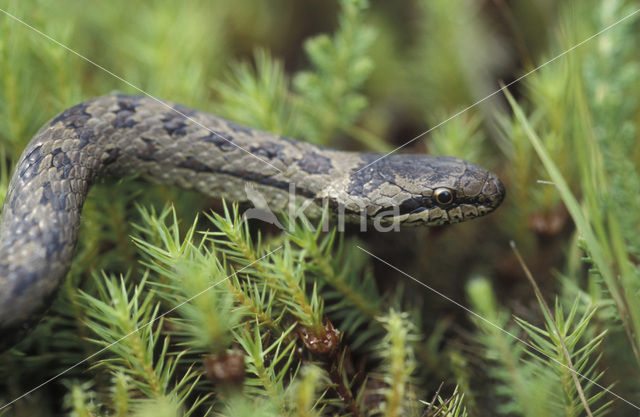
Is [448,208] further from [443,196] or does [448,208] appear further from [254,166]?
[254,166]

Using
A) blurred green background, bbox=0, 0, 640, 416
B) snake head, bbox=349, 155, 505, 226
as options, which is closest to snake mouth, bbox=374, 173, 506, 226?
snake head, bbox=349, 155, 505, 226

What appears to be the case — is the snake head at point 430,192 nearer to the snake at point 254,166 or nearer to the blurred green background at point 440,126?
the snake at point 254,166

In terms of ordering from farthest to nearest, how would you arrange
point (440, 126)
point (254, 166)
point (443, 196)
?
point (440, 126), point (254, 166), point (443, 196)

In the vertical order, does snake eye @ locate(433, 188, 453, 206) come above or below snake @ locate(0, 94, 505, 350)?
below

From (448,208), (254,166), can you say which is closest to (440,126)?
(448,208)

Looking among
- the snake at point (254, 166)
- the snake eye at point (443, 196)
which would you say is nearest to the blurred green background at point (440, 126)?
the snake at point (254, 166)

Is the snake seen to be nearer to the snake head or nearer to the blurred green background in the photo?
the snake head

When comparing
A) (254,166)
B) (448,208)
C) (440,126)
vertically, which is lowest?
(448,208)
